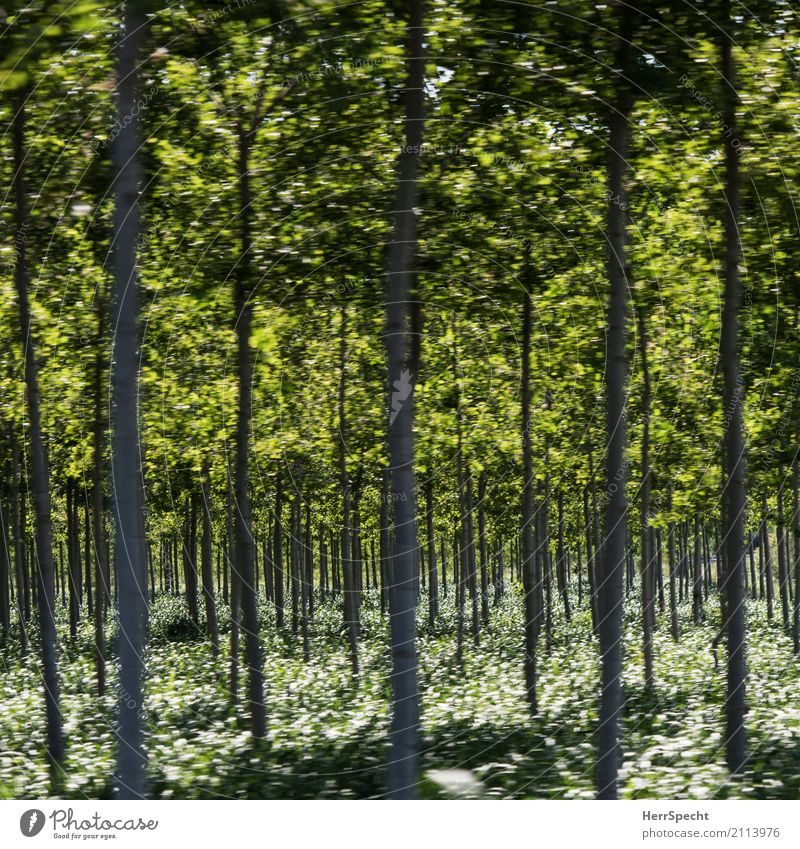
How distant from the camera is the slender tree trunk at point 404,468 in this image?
6.91 metres

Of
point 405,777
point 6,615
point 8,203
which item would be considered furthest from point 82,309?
point 6,615

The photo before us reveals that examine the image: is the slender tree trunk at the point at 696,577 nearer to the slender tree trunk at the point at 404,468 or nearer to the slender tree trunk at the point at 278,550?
the slender tree trunk at the point at 278,550

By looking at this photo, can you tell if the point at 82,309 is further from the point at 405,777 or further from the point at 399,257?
the point at 405,777

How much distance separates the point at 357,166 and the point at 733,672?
7.09 meters

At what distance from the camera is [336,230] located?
11.4 m

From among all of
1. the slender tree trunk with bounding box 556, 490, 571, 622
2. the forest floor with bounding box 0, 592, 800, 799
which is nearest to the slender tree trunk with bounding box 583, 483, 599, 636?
the slender tree trunk with bounding box 556, 490, 571, 622

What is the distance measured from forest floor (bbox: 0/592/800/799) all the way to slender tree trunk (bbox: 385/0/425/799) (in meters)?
2.14

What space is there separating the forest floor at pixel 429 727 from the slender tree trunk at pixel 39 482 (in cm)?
67

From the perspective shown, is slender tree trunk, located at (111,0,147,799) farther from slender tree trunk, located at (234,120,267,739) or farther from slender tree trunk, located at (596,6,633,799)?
slender tree trunk, located at (234,120,267,739)

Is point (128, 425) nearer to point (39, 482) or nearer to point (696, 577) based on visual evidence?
point (39, 482)

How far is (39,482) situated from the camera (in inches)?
394

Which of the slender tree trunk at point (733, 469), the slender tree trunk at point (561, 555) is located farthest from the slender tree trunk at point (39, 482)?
the slender tree trunk at point (561, 555)

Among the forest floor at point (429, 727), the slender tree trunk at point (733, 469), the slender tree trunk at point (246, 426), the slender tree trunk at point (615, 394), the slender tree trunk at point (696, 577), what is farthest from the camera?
the slender tree trunk at point (696, 577)

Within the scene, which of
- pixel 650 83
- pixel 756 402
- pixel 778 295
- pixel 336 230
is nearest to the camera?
pixel 650 83
